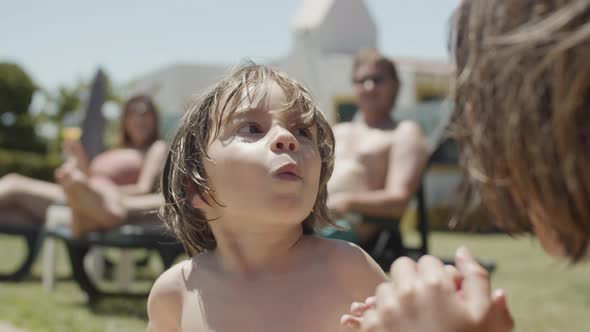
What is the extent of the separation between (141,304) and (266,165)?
465cm

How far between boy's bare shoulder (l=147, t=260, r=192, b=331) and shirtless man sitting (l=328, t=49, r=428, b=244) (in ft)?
7.29

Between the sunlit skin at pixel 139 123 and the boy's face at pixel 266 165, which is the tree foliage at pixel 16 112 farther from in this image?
the boy's face at pixel 266 165

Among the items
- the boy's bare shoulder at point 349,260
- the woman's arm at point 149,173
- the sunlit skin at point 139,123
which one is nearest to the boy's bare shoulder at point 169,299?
the boy's bare shoulder at point 349,260

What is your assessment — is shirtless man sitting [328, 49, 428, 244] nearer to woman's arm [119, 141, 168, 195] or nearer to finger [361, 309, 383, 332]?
woman's arm [119, 141, 168, 195]

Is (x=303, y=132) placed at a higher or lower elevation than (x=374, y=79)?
higher

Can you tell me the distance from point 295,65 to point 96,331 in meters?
24.2

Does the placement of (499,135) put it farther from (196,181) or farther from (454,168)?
(454,168)

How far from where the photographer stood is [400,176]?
4711mm

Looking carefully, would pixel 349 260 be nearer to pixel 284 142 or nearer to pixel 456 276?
pixel 284 142

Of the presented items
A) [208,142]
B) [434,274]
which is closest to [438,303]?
[434,274]

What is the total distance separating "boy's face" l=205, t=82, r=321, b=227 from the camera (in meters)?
1.72

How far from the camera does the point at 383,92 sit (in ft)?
16.7

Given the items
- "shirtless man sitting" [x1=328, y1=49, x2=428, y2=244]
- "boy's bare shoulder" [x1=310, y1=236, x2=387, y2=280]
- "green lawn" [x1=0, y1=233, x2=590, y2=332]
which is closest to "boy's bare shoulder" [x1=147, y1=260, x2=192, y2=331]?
"boy's bare shoulder" [x1=310, y1=236, x2=387, y2=280]

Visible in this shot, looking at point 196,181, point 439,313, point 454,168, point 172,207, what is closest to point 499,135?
point 439,313
